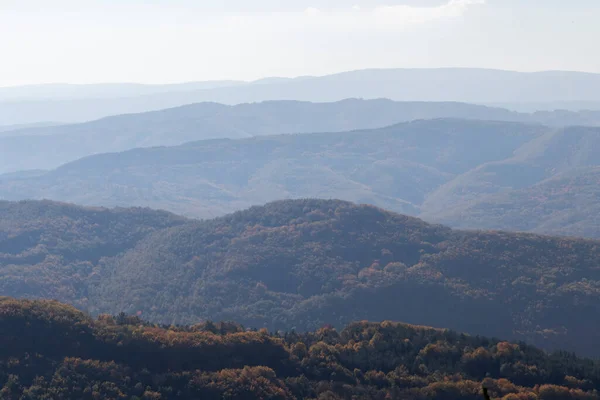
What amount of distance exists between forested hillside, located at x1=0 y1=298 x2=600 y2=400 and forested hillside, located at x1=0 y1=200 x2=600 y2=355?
119ft

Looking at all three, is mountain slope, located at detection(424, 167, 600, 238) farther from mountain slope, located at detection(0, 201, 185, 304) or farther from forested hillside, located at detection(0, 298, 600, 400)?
forested hillside, located at detection(0, 298, 600, 400)

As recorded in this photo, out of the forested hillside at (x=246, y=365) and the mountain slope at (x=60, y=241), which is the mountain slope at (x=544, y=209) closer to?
the mountain slope at (x=60, y=241)

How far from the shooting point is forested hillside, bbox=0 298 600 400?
36.4m

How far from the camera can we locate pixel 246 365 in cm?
4000

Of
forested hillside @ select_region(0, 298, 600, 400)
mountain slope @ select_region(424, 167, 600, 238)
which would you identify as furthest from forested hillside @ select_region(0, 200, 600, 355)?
mountain slope @ select_region(424, 167, 600, 238)

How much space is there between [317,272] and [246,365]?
185 feet

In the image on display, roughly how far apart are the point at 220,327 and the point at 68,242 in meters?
75.9

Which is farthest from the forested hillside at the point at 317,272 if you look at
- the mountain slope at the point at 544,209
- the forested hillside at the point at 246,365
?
the mountain slope at the point at 544,209

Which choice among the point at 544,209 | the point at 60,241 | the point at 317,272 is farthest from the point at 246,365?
the point at 544,209

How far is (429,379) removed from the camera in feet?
130

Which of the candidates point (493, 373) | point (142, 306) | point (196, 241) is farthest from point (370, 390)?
point (196, 241)

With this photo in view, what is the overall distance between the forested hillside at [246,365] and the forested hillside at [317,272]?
36.1 meters

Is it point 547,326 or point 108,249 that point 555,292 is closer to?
point 547,326

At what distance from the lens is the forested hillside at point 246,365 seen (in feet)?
119
